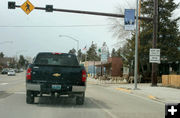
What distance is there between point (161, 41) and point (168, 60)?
2.59m

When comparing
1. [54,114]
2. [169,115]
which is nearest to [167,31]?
[54,114]

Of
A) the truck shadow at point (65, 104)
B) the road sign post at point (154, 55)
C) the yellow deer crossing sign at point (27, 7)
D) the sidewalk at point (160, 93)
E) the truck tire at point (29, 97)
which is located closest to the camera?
the truck tire at point (29, 97)

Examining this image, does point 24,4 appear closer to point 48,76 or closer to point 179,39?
point 48,76

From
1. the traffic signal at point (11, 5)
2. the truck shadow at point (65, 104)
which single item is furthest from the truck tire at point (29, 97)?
the traffic signal at point (11, 5)

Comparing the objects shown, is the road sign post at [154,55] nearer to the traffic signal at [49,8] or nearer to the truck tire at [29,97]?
the traffic signal at [49,8]

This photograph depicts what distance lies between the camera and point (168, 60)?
111 feet

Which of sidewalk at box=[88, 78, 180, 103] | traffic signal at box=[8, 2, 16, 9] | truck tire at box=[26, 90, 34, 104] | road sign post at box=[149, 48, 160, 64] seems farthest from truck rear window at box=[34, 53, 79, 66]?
road sign post at box=[149, 48, 160, 64]

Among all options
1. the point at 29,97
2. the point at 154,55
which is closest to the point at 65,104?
the point at 29,97

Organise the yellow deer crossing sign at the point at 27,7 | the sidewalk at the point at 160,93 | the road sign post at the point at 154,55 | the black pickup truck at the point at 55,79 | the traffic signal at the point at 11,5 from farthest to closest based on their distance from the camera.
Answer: the road sign post at the point at 154,55
the yellow deer crossing sign at the point at 27,7
the traffic signal at the point at 11,5
the sidewalk at the point at 160,93
the black pickup truck at the point at 55,79

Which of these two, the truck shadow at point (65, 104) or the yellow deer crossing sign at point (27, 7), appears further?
the yellow deer crossing sign at point (27, 7)

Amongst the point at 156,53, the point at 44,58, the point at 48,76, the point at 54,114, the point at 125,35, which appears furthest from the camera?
the point at 125,35

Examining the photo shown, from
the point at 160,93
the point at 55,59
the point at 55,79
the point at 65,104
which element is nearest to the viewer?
the point at 55,79

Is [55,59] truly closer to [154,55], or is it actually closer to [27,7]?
[27,7]

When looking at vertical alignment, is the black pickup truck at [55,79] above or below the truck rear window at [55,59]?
below
